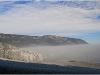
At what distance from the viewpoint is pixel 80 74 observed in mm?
12719

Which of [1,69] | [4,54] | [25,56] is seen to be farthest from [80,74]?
[25,56]

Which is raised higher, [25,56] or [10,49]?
[10,49]

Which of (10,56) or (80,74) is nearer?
(80,74)

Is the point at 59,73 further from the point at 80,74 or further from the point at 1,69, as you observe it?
the point at 1,69

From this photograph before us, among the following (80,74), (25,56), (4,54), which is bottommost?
(25,56)

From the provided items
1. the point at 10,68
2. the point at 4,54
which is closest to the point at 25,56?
the point at 4,54

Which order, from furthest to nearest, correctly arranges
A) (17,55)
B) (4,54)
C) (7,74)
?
1. (17,55)
2. (4,54)
3. (7,74)

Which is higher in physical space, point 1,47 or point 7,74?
point 7,74

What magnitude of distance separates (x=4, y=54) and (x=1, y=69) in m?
18.8

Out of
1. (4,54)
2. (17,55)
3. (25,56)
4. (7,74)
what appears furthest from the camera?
(25,56)

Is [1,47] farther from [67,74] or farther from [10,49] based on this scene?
[67,74]

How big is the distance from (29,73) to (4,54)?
63.5 feet

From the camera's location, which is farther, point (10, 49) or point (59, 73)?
point (10, 49)

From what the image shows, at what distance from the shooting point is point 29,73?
1248 cm
